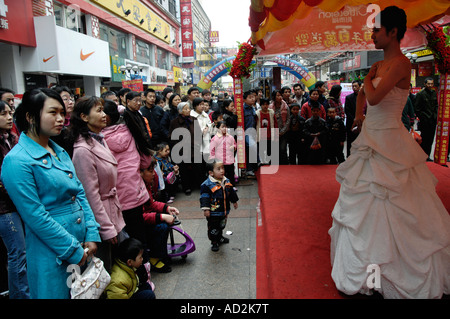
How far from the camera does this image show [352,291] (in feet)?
5.89

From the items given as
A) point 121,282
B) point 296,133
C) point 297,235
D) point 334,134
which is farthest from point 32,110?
point 296,133

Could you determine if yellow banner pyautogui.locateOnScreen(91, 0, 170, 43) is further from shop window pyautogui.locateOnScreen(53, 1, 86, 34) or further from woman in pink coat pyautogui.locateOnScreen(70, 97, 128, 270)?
woman in pink coat pyautogui.locateOnScreen(70, 97, 128, 270)


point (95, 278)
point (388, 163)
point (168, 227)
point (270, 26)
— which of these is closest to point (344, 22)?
point (270, 26)

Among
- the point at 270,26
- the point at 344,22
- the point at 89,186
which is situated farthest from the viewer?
the point at 344,22

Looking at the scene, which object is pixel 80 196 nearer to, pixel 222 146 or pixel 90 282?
pixel 90 282

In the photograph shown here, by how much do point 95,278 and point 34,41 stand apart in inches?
344

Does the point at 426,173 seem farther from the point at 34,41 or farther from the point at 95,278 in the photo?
the point at 34,41

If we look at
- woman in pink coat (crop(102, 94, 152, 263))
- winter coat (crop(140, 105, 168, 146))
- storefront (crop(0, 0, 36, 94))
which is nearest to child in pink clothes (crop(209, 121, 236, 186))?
winter coat (crop(140, 105, 168, 146))

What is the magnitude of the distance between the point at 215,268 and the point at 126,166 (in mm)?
1342

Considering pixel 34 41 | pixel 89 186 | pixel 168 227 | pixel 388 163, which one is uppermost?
pixel 34 41

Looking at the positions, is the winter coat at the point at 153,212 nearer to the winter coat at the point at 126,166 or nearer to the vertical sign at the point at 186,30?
the winter coat at the point at 126,166

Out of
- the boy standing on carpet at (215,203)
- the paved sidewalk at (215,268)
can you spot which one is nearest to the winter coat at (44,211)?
the paved sidewalk at (215,268)

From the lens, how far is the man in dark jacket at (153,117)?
565 cm

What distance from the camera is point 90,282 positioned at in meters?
1.73
